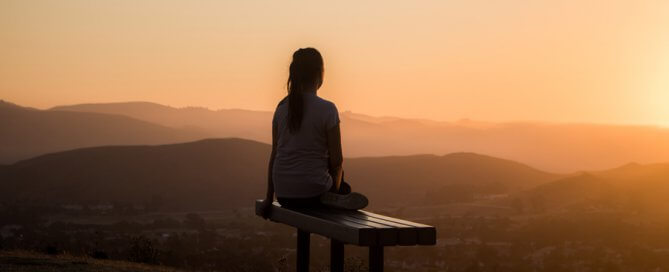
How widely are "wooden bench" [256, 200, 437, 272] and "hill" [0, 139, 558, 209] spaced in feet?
320

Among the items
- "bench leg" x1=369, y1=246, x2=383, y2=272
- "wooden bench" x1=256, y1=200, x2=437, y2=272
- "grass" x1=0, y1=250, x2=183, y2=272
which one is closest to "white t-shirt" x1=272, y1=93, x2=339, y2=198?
"wooden bench" x1=256, y1=200, x2=437, y2=272

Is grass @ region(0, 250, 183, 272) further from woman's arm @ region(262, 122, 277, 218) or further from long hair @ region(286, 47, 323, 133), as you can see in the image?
long hair @ region(286, 47, 323, 133)

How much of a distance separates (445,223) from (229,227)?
19.7 m

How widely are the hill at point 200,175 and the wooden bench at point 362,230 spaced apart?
Result: 97416 millimetres

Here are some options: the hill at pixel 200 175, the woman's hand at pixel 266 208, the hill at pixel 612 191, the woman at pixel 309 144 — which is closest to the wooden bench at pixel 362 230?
the woman at pixel 309 144

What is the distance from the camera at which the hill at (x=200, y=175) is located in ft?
356

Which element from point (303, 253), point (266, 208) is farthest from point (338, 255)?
point (266, 208)

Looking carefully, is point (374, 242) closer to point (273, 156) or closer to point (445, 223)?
point (273, 156)

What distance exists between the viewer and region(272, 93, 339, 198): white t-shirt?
8.34m

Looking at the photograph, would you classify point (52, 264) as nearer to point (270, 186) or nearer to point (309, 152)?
point (270, 186)

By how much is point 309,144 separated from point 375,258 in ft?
5.32

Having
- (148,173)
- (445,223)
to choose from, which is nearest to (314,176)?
(445,223)

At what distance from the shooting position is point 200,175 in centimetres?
12019

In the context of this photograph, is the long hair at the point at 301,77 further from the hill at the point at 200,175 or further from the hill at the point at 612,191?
the hill at the point at 200,175
